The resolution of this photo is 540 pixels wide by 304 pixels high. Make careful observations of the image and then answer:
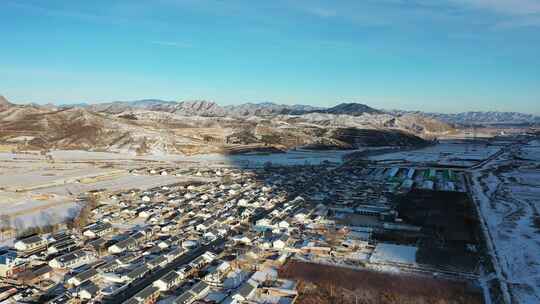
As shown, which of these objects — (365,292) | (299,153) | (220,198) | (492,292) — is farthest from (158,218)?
(299,153)

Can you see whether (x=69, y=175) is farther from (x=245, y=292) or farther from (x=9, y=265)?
(x=245, y=292)

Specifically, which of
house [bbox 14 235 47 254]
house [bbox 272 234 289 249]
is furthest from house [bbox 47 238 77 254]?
house [bbox 272 234 289 249]

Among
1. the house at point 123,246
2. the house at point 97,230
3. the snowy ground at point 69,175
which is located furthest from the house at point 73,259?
the snowy ground at point 69,175

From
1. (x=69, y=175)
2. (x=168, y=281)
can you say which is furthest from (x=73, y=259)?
(x=69, y=175)

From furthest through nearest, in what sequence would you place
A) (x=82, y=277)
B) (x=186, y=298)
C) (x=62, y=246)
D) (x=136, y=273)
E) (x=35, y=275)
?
(x=62, y=246)
(x=136, y=273)
(x=35, y=275)
(x=82, y=277)
(x=186, y=298)

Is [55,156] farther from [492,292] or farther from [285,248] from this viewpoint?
[492,292]

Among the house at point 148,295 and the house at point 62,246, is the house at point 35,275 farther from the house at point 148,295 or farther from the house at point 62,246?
the house at point 148,295
